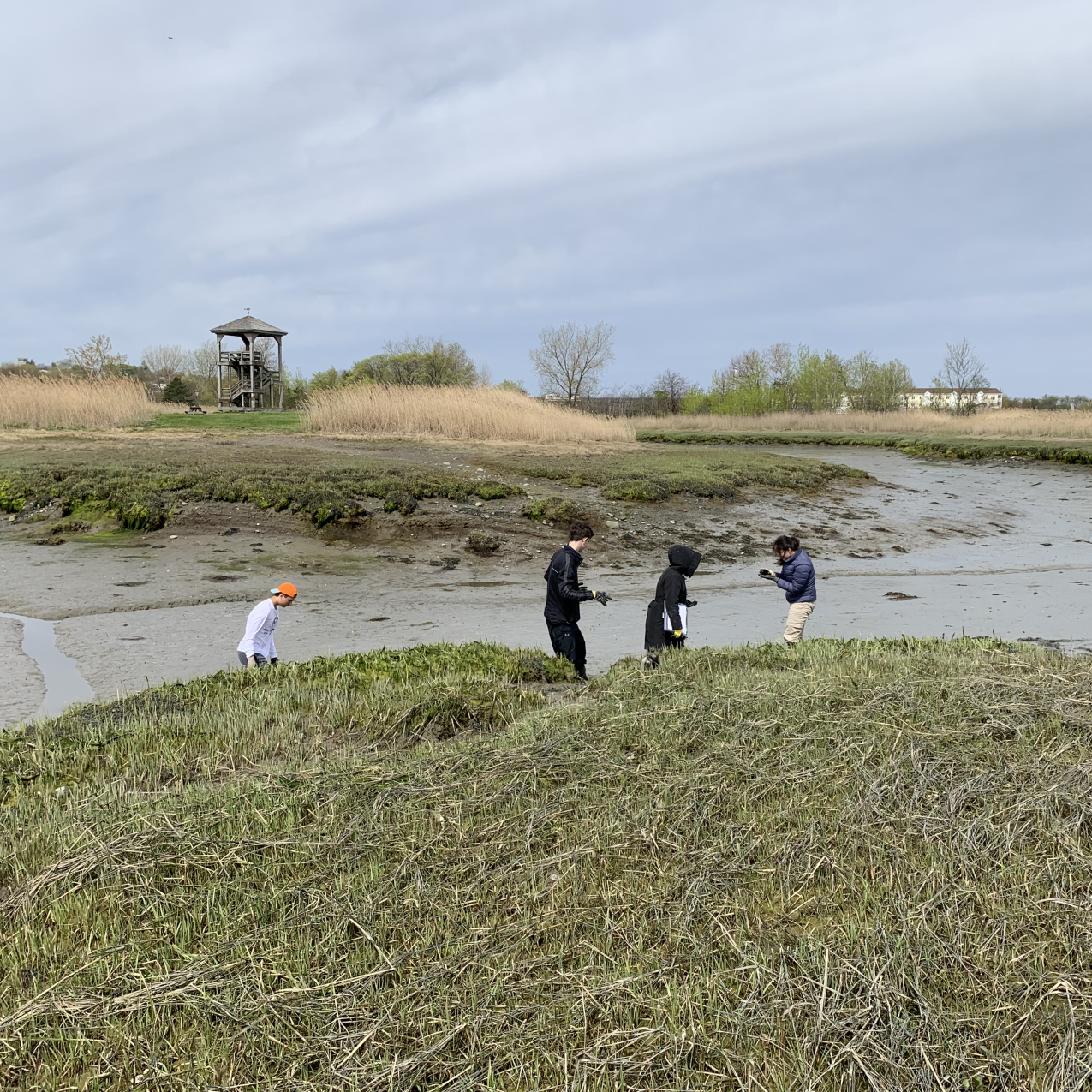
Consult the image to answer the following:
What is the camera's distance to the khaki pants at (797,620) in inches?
389

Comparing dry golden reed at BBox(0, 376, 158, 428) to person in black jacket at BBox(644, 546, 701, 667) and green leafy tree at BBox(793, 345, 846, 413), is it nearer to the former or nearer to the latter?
person in black jacket at BBox(644, 546, 701, 667)

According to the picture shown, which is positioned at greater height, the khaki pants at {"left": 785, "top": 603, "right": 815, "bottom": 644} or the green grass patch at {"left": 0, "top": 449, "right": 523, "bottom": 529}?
the green grass patch at {"left": 0, "top": 449, "right": 523, "bottom": 529}

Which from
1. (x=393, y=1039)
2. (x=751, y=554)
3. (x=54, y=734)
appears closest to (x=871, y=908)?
(x=393, y=1039)

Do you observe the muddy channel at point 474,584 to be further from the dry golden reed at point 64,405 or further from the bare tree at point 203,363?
the bare tree at point 203,363

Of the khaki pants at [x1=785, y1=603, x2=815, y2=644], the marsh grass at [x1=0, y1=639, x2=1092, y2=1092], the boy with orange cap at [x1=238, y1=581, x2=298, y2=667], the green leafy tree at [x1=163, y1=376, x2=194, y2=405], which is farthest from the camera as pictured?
the green leafy tree at [x1=163, y1=376, x2=194, y2=405]

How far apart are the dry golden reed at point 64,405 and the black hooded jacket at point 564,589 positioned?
90.9 feet

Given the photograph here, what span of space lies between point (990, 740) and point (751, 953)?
9.21ft

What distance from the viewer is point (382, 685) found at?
25.3ft

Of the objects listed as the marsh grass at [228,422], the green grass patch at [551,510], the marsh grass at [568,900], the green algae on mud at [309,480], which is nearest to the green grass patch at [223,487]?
the green algae on mud at [309,480]

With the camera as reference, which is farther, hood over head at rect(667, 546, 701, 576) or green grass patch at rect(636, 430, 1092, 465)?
green grass patch at rect(636, 430, 1092, 465)

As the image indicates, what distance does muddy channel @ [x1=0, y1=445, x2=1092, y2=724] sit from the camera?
10.2 metres

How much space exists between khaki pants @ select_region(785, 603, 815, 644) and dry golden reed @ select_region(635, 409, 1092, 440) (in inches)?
1537

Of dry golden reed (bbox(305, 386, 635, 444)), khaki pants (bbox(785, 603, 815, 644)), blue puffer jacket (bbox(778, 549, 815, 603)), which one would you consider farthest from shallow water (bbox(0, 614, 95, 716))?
dry golden reed (bbox(305, 386, 635, 444))

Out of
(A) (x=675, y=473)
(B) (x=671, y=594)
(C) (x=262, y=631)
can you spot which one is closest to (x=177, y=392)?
(A) (x=675, y=473)
